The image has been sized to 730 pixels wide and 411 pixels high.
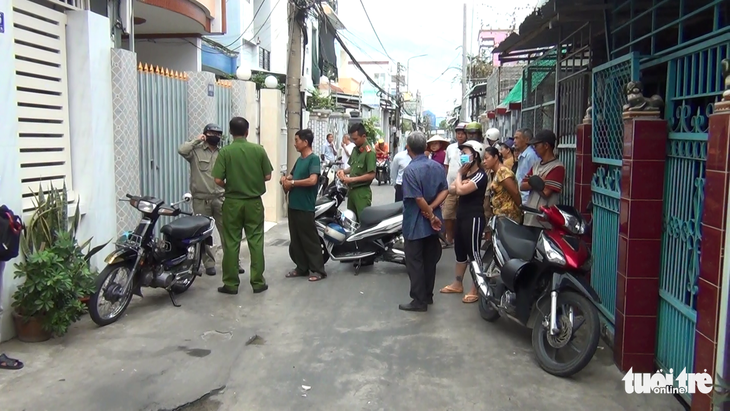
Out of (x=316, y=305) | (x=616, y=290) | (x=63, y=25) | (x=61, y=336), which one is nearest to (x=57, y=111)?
(x=63, y=25)

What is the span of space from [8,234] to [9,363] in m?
0.94

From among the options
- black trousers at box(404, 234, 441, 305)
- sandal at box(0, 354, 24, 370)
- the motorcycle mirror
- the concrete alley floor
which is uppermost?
the motorcycle mirror

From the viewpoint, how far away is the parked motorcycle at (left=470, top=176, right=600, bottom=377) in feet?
13.2

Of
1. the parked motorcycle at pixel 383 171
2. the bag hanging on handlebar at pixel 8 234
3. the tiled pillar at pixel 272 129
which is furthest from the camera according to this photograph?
the parked motorcycle at pixel 383 171

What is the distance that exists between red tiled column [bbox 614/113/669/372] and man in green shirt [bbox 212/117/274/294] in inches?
139

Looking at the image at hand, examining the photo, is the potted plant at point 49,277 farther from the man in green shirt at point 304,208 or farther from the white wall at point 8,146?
the man in green shirt at point 304,208

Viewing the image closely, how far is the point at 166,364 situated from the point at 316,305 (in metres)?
1.88

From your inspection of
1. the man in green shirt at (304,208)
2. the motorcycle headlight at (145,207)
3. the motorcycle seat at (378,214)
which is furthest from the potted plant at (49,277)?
the motorcycle seat at (378,214)

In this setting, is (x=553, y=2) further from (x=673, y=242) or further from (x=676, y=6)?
(x=673, y=242)

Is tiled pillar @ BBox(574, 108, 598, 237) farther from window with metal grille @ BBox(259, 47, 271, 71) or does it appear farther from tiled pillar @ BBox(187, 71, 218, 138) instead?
window with metal grille @ BBox(259, 47, 271, 71)

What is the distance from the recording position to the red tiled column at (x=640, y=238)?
3.81 m

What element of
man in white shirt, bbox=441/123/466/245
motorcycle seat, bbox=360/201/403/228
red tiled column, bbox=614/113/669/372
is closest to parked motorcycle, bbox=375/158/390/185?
man in white shirt, bbox=441/123/466/245

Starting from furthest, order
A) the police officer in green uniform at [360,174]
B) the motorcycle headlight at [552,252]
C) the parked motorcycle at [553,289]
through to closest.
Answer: the police officer in green uniform at [360,174]
the motorcycle headlight at [552,252]
the parked motorcycle at [553,289]

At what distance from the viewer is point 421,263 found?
568cm
